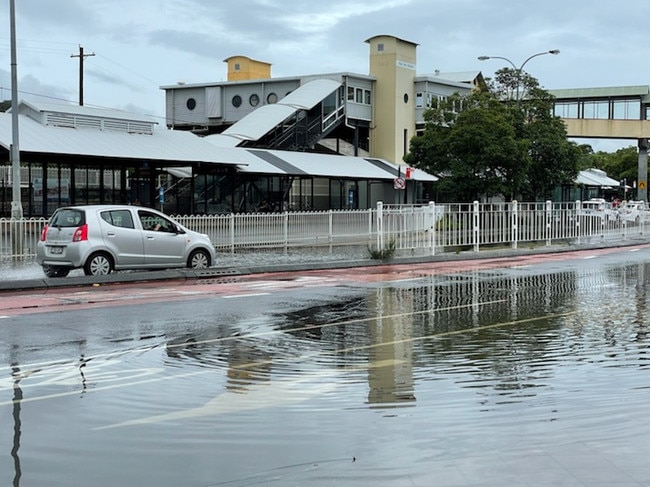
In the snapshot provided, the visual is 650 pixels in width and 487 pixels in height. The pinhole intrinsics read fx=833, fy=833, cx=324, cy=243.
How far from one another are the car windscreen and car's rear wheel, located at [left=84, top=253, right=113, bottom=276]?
81 cm

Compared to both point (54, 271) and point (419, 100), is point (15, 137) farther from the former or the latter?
point (419, 100)

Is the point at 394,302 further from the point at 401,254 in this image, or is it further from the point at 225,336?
the point at 401,254

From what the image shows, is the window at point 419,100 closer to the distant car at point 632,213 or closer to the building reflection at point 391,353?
the distant car at point 632,213

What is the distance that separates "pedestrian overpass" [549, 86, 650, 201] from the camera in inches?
2795

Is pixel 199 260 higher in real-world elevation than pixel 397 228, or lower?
lower

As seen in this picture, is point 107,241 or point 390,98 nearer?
point 107,241

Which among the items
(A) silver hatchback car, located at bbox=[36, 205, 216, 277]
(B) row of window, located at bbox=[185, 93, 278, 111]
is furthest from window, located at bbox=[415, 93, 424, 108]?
(A) silver hatchback car, located at bbox=[36, 205, 216, 277]

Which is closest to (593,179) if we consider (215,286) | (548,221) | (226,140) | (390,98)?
(390,98)

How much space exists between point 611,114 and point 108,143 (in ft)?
178

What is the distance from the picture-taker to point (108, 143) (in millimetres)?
32812

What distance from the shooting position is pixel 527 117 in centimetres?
4650

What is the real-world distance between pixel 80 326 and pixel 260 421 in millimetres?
5894

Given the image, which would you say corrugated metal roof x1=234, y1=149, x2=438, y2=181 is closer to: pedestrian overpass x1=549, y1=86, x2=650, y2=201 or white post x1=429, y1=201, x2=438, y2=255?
white post x1=429, y1=201, x2=438, y2=255

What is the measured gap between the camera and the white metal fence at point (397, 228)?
25094 millimetres
